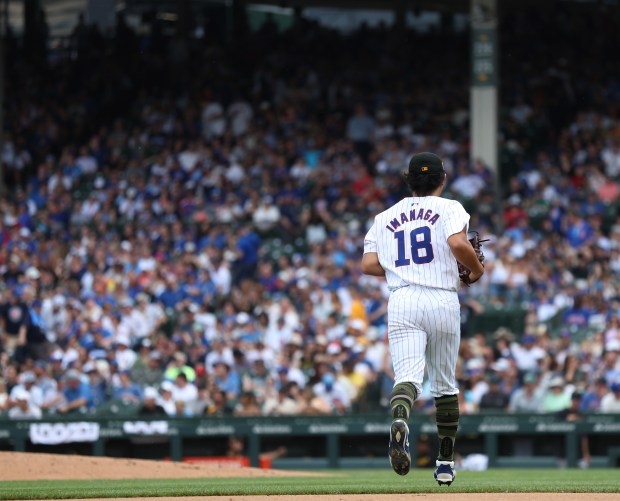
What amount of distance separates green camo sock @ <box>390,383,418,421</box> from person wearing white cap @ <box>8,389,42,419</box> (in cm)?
906

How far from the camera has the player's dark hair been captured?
7.51m

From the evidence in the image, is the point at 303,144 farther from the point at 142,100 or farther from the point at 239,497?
the point at 239,497

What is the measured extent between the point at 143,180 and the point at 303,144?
279 cm

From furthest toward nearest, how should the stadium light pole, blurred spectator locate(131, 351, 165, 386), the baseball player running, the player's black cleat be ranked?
1. the stadium light pole
2. blurred spectator locate(131, 351, 165, 386)
3. the baseball player running
4. the player's black cleat

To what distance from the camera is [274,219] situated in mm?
20203

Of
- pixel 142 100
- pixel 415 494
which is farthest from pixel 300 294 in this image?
pixel 415 494

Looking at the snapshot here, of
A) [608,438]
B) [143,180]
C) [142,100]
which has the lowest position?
[608,438]

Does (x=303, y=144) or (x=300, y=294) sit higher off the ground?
(x=303, y=144)

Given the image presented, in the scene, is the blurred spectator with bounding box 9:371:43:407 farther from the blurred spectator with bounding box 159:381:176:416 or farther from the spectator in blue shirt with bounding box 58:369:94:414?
the blurred spectator with bounding box 159:381:176:416

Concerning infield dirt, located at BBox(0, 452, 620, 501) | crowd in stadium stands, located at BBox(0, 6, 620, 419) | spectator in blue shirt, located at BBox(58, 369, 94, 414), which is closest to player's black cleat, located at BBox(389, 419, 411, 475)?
infield dirt, located at BBox(0, 452, 620, 501)

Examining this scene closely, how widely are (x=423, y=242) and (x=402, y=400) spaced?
880 mm

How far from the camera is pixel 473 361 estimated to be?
639 inches

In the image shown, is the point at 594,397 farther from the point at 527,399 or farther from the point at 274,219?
the point at 274,219

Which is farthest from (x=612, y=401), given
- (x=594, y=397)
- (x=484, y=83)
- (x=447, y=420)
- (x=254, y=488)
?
(x=447, y=420)
